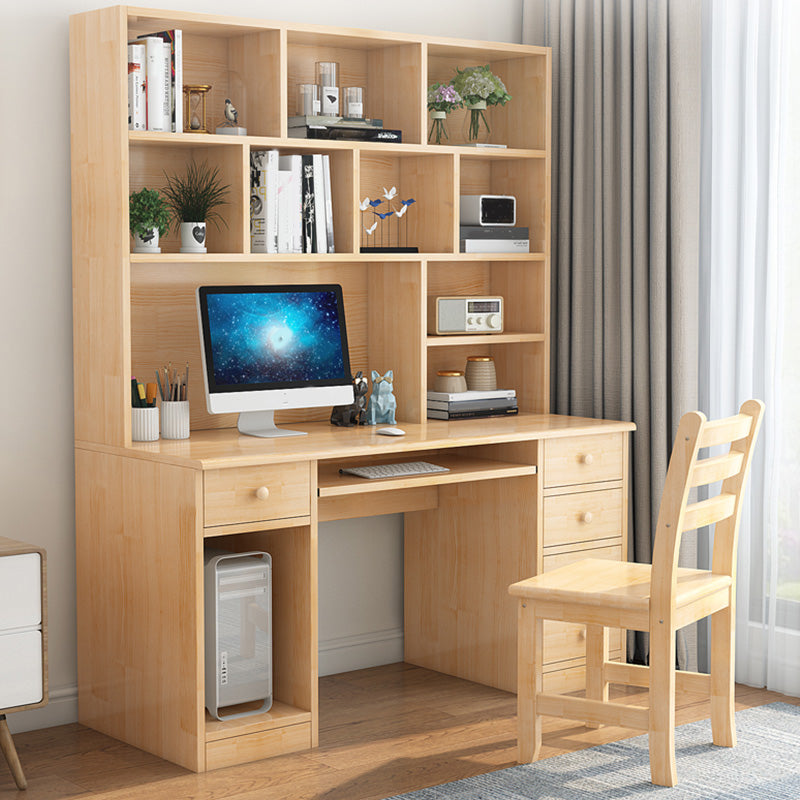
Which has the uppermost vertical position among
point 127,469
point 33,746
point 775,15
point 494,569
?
point 775,15

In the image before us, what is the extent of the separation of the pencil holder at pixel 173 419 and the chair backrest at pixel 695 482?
1303 millimetres

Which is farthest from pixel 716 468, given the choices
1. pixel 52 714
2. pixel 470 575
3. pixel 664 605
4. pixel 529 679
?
pixel 52 714

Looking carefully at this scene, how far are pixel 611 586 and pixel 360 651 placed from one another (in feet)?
4.20

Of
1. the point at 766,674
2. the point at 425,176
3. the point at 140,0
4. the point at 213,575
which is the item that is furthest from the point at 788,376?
the point at 140,0

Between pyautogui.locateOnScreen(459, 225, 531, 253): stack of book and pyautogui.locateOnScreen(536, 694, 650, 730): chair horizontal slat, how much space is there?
1493 mm

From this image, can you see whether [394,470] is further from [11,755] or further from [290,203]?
[11,755]

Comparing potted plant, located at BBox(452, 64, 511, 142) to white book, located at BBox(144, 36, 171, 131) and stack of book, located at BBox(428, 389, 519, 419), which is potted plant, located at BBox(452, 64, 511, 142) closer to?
stack of book, located at BBox(428, 389, 519, 419)

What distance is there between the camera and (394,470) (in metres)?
3.41

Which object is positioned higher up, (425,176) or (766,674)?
(425,176)

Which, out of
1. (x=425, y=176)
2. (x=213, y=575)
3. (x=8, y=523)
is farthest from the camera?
(x=425, y=176)

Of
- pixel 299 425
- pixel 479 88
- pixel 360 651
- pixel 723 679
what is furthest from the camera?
pixel 360 651

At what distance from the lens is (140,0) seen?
3.52 metres

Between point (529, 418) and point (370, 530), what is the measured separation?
0.64m

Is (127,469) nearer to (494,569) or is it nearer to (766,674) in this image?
(494,569)
